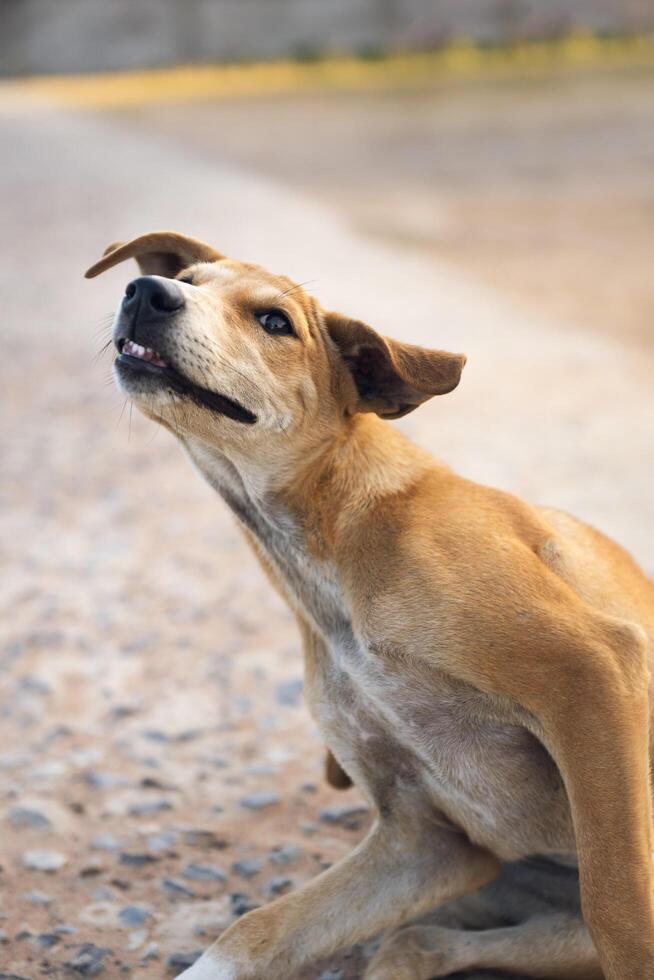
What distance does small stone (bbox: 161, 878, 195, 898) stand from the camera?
3.81 m

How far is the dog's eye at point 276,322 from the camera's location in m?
3.58

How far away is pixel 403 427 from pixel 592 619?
5366 millimetres

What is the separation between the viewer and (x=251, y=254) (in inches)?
549

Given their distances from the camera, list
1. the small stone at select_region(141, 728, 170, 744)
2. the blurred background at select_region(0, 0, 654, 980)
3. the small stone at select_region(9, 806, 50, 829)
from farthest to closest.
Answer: the small stone at select_region(141, 728, 170, 744) < the small stone at select_region(9, 806, 50, 829) < the blurred background at select_region(0, 0, 654, 980)

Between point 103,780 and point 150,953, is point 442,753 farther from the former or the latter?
point 103,780

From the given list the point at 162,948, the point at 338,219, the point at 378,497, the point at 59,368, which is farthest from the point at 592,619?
the point at 338,219

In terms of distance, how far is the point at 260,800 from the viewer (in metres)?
4.34

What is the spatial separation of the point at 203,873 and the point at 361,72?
3862 centimetres

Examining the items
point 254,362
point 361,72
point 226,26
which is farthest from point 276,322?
point 226,26

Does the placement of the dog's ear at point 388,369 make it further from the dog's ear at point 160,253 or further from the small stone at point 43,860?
the small stone at point 43,860

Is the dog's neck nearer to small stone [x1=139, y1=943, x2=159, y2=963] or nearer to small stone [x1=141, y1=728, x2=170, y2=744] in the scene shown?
small stone [x1=139, y1=943, x2=159, y2=963]

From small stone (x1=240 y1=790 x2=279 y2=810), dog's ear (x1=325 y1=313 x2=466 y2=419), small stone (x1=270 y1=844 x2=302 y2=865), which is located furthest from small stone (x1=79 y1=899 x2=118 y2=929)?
dog's ear (x1=325 y1=313 x2=466 y2=419)

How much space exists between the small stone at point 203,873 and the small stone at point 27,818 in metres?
0.56

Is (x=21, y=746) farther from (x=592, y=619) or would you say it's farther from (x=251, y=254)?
(x=251, y=254)
